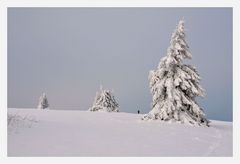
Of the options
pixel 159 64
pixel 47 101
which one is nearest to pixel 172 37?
pixel 159 64

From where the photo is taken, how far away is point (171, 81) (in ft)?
74.1

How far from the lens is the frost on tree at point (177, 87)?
22.0m

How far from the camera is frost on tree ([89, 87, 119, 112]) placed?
49.8 meters

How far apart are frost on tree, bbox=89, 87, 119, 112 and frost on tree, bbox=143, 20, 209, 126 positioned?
26.6 metres

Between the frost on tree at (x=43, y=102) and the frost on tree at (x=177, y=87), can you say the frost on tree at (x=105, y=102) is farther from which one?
the frost on tree at (x=177, y=87)

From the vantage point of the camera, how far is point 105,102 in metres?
50.5

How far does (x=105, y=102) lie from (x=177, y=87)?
28.3m

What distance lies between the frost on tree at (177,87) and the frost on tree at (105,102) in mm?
26562

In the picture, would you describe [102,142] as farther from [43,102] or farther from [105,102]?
[43,102]

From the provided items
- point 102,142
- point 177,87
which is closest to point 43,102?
point 177,87

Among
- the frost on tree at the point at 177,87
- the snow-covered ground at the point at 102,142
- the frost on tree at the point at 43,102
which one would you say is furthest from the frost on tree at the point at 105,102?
the snow-covered ground at the point at 102,142

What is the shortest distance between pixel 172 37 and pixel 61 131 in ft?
40.0

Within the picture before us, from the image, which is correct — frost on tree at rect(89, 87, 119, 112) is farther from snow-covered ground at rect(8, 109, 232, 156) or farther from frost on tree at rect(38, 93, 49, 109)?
snow-covered ground at rect(8, 109, 232, 156)
